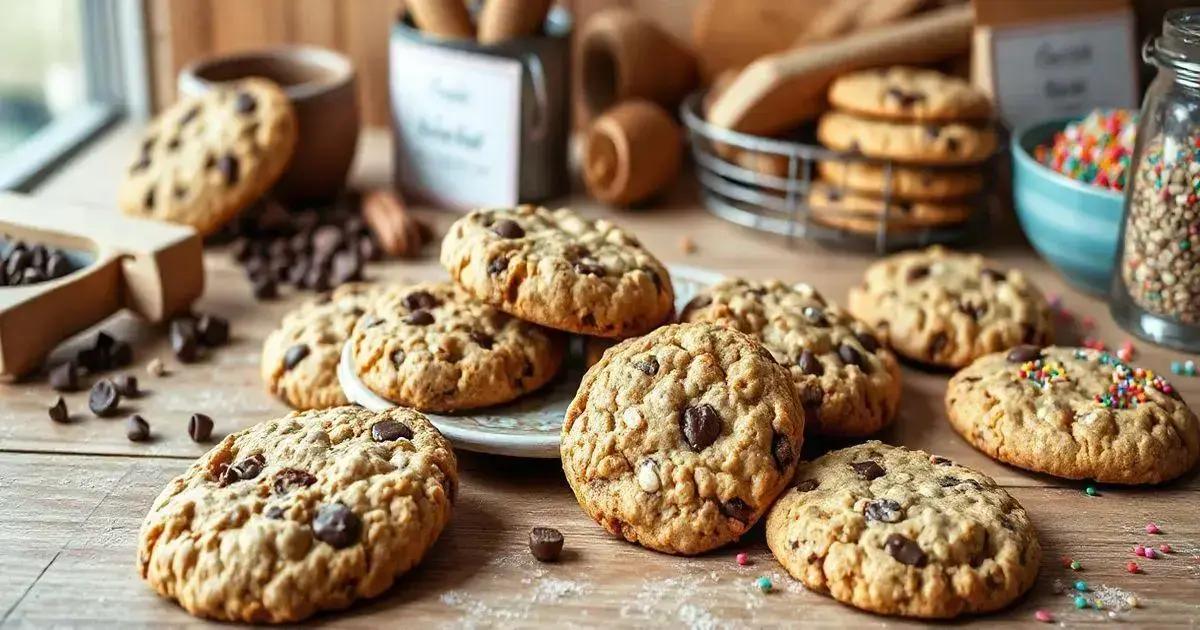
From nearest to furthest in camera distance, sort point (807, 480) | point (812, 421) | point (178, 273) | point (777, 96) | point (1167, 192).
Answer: point (807, 480), point (812, 421), point (1167, 192), point (178, 273), point (777, 96)

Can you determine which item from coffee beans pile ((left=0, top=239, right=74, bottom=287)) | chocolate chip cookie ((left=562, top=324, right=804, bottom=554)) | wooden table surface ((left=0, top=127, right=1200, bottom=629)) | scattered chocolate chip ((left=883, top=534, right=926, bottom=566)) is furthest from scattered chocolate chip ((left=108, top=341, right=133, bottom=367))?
scattered chocolate chip ((left=883, top=534, right=926, bottom=566))

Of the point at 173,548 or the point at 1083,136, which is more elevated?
the point at 1083,136

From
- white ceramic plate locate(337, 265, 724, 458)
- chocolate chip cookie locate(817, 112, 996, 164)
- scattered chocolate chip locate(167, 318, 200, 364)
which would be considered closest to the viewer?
white ceramic plate locate(337, 265, 724, 458)

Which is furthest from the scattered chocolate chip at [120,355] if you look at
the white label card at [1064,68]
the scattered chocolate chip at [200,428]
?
the white label card at [1064,68]

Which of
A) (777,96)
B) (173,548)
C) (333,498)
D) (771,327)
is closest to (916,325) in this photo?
(771,327)

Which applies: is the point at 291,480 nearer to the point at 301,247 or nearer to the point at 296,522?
the point at 296,522

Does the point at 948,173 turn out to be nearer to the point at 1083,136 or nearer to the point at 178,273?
the point at 1083,136

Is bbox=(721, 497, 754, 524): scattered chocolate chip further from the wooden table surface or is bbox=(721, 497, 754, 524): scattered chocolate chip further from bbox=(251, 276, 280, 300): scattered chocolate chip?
bbox=(251, 276, 280, 300): scattered chocolate chip
